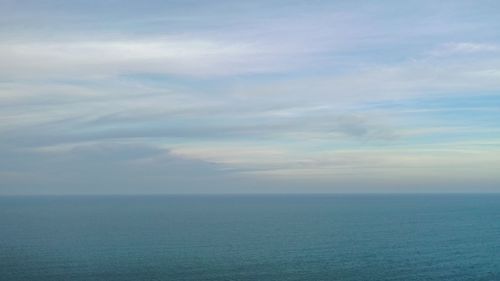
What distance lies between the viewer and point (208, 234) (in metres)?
117

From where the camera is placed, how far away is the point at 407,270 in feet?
242

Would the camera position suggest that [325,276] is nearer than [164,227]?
Yes

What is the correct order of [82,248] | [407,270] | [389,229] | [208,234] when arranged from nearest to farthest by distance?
[407,270] → [82,248] → [208,234] → [389,229]

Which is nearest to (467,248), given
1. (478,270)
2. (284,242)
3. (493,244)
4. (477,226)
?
(493,244)

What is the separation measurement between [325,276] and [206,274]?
15.0m

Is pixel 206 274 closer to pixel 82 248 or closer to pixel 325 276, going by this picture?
pixel 325 276

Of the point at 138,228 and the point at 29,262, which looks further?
the point at 138,228

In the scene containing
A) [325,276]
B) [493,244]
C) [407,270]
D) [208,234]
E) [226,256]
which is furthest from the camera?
[208,234]

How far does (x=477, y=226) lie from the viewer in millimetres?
139250

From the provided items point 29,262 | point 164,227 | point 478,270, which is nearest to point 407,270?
point 478,270

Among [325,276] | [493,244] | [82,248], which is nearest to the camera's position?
[325,276]

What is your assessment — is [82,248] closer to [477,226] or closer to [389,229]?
[389,229]

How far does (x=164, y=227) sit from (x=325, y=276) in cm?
7346

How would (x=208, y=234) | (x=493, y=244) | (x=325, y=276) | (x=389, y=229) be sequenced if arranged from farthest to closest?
(x=389, y=229), (x=208, y=234), (x=493, y=244), (x=325, y=276)
